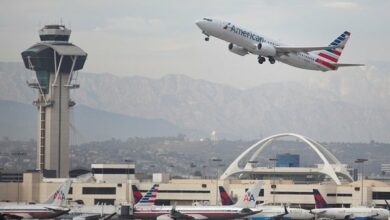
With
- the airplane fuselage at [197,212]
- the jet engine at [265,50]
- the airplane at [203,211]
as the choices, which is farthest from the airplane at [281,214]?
the jet engine at [265,50]

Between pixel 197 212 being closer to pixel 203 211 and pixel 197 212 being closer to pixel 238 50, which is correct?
pixel 203 211

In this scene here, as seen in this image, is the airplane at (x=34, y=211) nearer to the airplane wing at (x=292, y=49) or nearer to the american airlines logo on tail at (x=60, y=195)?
the american airlines logo on tail at (x=60, y=195)

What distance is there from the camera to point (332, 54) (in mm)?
156125

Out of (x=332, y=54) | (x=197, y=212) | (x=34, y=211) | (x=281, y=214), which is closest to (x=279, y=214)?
(x=281, y=214)

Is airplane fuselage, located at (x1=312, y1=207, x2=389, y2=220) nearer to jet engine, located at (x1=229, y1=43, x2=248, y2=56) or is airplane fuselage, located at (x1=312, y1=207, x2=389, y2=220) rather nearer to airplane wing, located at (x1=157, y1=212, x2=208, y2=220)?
airplane wing, located at (x1=157, y1=212, x2=208, y2=220)

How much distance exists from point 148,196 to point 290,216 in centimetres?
2107

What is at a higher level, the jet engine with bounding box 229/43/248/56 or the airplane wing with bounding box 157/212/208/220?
the jet engine with bounding box 229/43/248/56

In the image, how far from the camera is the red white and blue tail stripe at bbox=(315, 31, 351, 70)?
150m

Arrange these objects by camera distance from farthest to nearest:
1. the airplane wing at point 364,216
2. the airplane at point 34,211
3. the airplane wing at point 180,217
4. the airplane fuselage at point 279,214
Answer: the airplane wing at point 364,216 < the airplane fuselage at point 279,214 < the airplane wing at point 180,217 < the airplane at point 34,211

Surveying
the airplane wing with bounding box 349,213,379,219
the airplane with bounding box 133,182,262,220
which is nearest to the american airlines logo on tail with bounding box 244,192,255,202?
the airplane with bounding box 133,182,262,220

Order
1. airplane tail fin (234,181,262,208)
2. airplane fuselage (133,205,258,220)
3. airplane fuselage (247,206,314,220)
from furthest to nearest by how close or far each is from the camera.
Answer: airplane fuselage (247,206,314,220) → airplane tail fin (234,181,262,208) → airplane fuselage (133,205,258,220)

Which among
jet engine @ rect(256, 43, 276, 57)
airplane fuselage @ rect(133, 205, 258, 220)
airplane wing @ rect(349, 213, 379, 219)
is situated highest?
jet engine @ rect(256, 43, 276, 57)

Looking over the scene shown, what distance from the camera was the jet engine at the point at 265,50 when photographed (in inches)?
5546

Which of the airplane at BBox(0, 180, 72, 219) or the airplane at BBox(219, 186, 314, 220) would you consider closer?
the airplane at BBox(0, 180, 72, 219)
